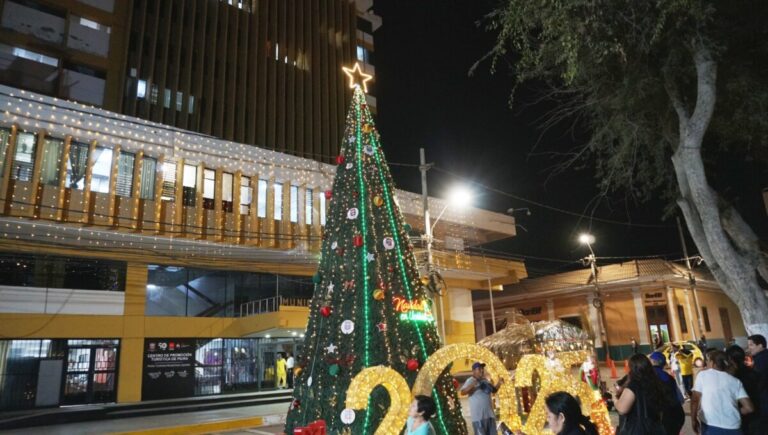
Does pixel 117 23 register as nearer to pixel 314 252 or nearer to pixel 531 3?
pixel 314 252

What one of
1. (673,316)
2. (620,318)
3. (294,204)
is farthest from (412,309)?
(620,318)

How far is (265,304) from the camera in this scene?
82.2 ft

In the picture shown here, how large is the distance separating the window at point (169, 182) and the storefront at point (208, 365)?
5.92m

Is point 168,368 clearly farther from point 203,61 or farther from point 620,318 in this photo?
point 620,318

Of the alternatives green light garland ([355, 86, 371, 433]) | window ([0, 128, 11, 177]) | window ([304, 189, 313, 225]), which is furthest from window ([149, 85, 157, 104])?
green light garland ([355, 86, 371, 433])

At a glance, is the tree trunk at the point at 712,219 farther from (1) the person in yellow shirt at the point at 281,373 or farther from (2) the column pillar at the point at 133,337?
(1) the person in yellow shirt at the point at 281,373

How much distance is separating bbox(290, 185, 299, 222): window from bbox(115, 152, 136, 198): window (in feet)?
23.1

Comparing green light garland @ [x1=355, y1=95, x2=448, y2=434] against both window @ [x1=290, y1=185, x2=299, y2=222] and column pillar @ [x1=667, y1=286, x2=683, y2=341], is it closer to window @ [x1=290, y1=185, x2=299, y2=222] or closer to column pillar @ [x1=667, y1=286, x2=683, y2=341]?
window @ [x1=290, y1=185, x2=299, y2=222]

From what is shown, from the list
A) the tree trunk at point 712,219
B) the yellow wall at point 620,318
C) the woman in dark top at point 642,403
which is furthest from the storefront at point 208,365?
the yellow wall at point 620,318

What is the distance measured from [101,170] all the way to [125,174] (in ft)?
2.81

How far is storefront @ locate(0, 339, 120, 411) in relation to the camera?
18.2m

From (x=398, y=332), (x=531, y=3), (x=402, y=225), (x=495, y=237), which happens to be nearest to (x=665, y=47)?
(x=531, y=3)

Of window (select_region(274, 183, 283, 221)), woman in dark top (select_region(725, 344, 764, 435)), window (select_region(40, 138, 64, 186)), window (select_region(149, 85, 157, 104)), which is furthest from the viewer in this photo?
window (select_region(149, 85, 157, 104))

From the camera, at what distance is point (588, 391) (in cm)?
774
